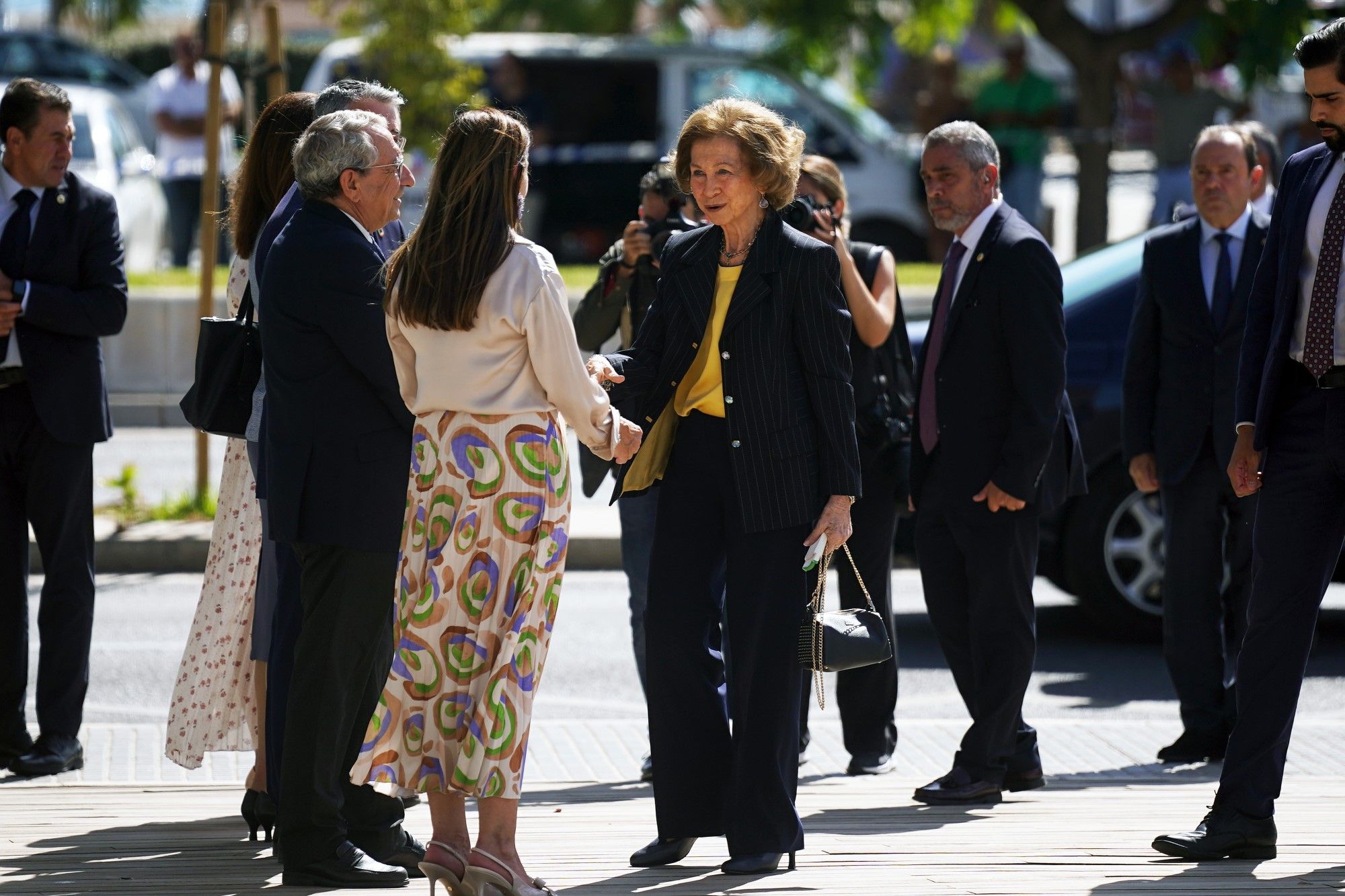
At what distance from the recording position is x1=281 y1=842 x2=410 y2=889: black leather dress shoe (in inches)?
188

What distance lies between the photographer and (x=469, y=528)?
182 inches

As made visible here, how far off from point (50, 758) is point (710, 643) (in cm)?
246

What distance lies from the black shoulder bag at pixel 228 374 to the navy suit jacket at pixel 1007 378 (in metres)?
2.22

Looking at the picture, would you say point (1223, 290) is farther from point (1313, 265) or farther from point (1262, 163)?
point (1313, 265)

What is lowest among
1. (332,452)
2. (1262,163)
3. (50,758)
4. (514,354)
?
(50,758)

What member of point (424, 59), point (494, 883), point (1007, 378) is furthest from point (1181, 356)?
point (424, 59)

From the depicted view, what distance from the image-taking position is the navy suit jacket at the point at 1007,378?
608 cm

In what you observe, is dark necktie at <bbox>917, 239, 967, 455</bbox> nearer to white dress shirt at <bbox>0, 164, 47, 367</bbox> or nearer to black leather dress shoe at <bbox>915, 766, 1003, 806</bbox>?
black leather dress shoe at <bbox>915, 766, 1003, 806</bbox>

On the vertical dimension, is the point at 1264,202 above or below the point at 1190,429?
above

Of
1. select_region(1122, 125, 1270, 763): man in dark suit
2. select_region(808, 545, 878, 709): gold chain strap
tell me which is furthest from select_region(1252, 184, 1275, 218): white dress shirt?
select_region(808, 545, 878, 709): gold chain strap

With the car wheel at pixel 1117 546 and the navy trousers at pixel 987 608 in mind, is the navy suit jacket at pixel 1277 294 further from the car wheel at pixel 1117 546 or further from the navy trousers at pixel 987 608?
the car wheel at pixel 1117 546

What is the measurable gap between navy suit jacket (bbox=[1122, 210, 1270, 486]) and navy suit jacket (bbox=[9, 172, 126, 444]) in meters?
3.58

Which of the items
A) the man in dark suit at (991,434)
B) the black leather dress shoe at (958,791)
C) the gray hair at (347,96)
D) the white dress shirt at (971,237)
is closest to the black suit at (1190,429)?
the man in dark suit at (991,434)

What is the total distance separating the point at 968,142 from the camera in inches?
246
